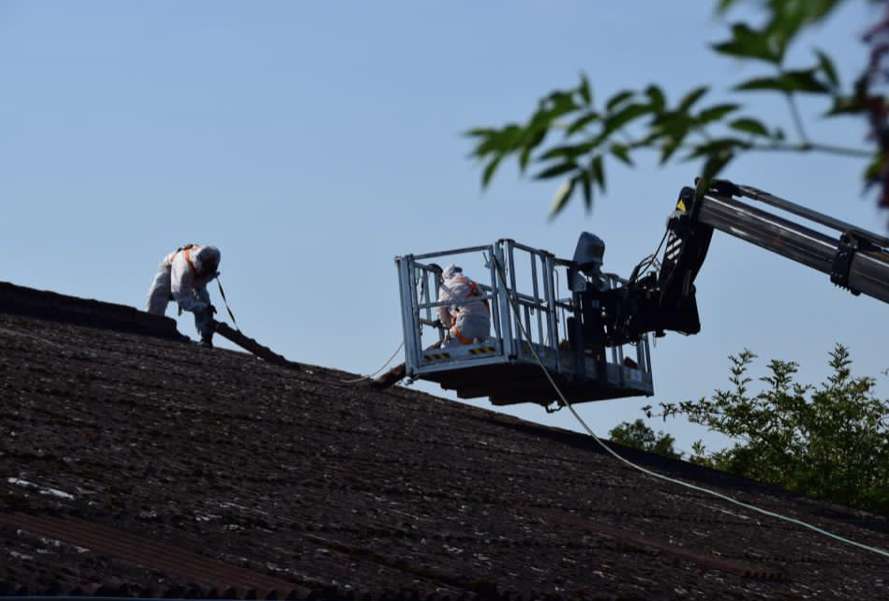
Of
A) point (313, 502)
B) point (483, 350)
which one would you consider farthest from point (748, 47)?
point (483, 350)

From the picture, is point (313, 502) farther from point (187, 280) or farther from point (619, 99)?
point (187, 280)

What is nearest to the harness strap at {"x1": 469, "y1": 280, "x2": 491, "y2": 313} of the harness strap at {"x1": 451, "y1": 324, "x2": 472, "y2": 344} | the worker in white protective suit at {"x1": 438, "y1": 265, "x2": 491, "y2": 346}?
the worker in white protective suit at {"x1": 438, "y1": 265, "x2": 491, "y2": 346}

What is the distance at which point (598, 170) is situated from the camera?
7.41 feet

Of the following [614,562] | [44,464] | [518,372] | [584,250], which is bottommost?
[614,562]

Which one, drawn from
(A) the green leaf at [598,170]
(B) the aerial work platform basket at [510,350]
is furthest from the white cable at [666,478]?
(A) the green leaf at [598,170]

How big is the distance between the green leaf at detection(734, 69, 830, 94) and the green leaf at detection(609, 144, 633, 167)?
0.68ft

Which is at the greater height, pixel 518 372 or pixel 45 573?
pixel 518 372

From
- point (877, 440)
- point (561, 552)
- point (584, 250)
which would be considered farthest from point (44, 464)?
point (877, 440)

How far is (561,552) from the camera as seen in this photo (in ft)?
28.6

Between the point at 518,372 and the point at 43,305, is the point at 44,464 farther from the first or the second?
the point at 518,372

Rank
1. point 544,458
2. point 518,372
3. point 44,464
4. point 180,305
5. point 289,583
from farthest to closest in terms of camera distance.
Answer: point 180,305 < point 518,372 < point 544,458 < point 44,464 < point 289,583

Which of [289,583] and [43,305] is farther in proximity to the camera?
[43,305]

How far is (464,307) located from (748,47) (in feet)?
44.5

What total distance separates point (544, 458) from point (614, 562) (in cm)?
473
